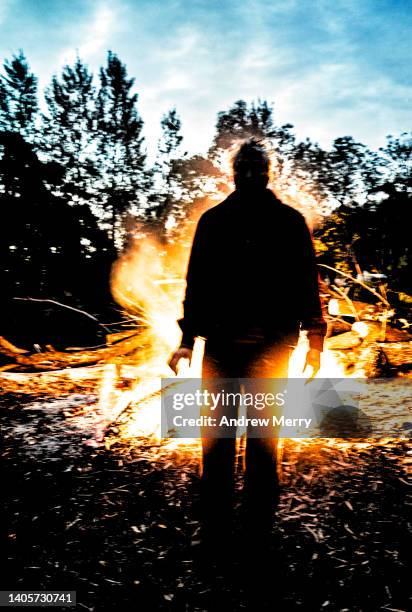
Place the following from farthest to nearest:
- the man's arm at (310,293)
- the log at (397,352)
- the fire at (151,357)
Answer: the log at (397,352) → the fire at (151,357) → the man's arm at (310,293)

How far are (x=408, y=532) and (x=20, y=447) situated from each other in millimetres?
3460

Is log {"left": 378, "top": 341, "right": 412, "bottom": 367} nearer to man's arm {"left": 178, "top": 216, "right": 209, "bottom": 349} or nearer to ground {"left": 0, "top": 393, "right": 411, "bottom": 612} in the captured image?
ground {"left": 0, "top": 393, "right": 411, "bottom": 612}

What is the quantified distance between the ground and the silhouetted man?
1.19ft

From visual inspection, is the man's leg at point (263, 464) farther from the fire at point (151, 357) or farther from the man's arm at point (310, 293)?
the fire at point (151, 357)

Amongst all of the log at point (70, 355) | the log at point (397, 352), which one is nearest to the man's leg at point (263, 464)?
the log at point (397, 352)

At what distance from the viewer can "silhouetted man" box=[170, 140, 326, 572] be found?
1.96 m

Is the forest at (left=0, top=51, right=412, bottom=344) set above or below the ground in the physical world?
above

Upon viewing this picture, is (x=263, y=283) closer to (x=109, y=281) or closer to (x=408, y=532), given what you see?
(x=408, y=532)

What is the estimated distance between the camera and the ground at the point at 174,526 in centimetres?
192

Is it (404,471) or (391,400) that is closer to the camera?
(404,471)

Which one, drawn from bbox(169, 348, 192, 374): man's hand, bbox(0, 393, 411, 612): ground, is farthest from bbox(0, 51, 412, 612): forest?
bbox(169, 348, 192, 374): man's hand

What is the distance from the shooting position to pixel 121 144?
1048 inches

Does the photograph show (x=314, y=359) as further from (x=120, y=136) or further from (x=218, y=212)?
(x=120, y=136)

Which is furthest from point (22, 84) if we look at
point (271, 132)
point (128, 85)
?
point (271, 132)
